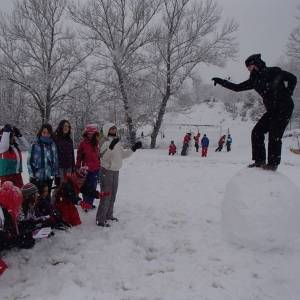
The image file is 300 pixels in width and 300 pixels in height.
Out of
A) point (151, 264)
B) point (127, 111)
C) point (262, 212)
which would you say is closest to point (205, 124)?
point (127, 111)

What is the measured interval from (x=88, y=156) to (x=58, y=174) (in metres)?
0.65

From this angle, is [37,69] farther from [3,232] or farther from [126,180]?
[3,232]

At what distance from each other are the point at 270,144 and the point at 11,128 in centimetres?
404

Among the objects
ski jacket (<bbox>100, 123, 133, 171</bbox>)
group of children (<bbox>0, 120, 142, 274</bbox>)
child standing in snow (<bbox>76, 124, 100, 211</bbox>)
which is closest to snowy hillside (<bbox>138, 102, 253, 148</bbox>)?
child standing in snow (<bbox>76, 124, 100, 211</bbox>)

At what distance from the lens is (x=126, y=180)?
968 centimetres

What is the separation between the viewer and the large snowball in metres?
4.53

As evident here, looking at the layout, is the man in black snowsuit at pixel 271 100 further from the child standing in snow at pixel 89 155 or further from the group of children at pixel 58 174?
the child standing in snow at pixel 89 155

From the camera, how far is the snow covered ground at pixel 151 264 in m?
3.65

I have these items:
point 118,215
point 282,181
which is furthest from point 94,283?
point 282,181

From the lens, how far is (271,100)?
5.12 metres

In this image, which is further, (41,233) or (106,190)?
(106,190)

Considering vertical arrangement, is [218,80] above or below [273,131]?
above

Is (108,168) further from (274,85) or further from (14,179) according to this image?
(274,85)

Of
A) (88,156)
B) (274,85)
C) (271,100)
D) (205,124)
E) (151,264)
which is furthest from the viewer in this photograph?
(205,124)
